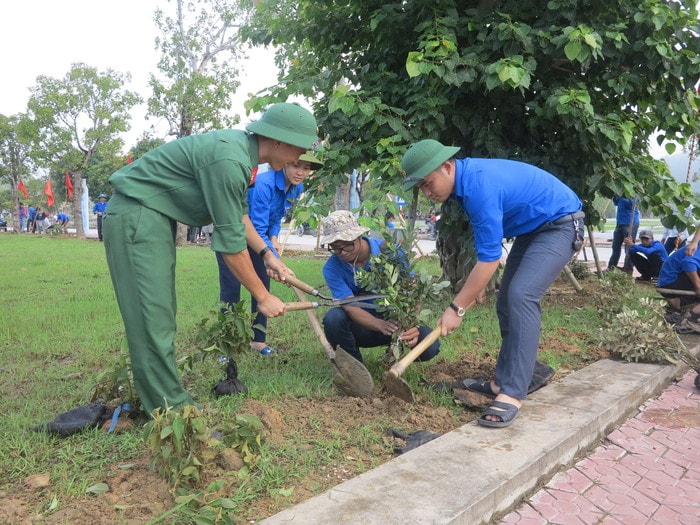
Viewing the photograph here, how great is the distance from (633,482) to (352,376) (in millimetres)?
1625

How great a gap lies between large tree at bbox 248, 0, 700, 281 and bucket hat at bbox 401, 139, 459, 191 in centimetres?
159

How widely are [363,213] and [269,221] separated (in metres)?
0.78

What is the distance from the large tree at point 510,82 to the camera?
4961 millimetres

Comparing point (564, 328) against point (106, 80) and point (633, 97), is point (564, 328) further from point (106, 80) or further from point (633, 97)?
point (106, 80)

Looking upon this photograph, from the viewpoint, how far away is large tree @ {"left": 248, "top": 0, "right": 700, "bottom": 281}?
4.96m

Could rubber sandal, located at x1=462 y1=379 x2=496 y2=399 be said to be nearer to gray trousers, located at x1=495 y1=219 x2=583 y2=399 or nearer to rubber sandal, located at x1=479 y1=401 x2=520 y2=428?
gray trousers, located at x1=495 y1=219 x2=583 y2=399

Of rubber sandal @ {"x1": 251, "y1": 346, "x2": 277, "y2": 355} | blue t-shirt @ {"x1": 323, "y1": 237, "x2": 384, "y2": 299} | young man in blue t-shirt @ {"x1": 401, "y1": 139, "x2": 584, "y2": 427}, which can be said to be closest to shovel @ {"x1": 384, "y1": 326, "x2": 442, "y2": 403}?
young man in blue t-shirt @ {"x1": 401, "y1": 139, "x2": 584, "y2": 427}

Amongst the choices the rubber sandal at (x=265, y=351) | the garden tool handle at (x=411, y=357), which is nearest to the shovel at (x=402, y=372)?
the garden tool handle at (x=411, y=357)

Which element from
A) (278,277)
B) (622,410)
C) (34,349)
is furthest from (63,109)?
(622,410)

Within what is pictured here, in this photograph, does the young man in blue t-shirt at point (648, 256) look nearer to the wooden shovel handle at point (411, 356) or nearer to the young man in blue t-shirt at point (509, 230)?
the young man in blue t-shirt at point (509, 230)

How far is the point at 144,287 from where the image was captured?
9.29ft

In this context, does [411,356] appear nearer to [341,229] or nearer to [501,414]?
[501,414]

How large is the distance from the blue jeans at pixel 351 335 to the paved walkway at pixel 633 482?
4.02 ft

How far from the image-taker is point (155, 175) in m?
2.87
